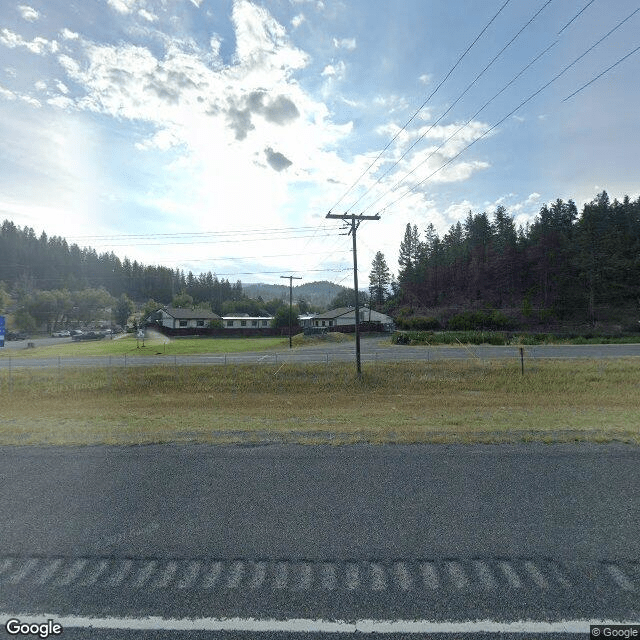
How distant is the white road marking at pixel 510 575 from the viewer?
146 inches

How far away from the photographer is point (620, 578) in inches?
147

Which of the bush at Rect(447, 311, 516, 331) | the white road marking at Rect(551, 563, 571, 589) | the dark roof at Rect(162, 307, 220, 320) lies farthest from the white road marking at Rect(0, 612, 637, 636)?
the dark roof at Rect(162, 307, 220, 320)

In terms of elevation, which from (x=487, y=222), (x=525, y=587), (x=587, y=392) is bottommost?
(x=587, y=392)

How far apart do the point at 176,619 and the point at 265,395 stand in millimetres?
19133

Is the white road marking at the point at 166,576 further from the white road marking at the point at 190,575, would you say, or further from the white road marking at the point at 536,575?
the white road marking at the point at 536,575

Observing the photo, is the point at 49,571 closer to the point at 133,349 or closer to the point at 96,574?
the point at 96,574

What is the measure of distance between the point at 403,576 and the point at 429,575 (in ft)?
0.84

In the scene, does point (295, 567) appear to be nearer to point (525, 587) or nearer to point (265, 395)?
point (525, 587)

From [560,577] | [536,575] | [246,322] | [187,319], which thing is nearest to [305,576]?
[536,575]

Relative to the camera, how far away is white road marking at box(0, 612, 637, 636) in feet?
10.3

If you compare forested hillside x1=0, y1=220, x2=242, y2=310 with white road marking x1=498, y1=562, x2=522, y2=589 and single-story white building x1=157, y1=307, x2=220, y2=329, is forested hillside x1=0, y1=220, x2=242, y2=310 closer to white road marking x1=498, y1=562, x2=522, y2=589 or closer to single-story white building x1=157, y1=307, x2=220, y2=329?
single-story white building x1=157, y1=307, x2=220, y2=329

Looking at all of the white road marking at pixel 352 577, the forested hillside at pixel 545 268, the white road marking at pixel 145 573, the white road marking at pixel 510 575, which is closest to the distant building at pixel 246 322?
the forested hillside at pixel 545 268

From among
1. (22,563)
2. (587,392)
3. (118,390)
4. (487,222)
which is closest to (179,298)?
(487,222)

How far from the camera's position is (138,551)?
14.0 feet
